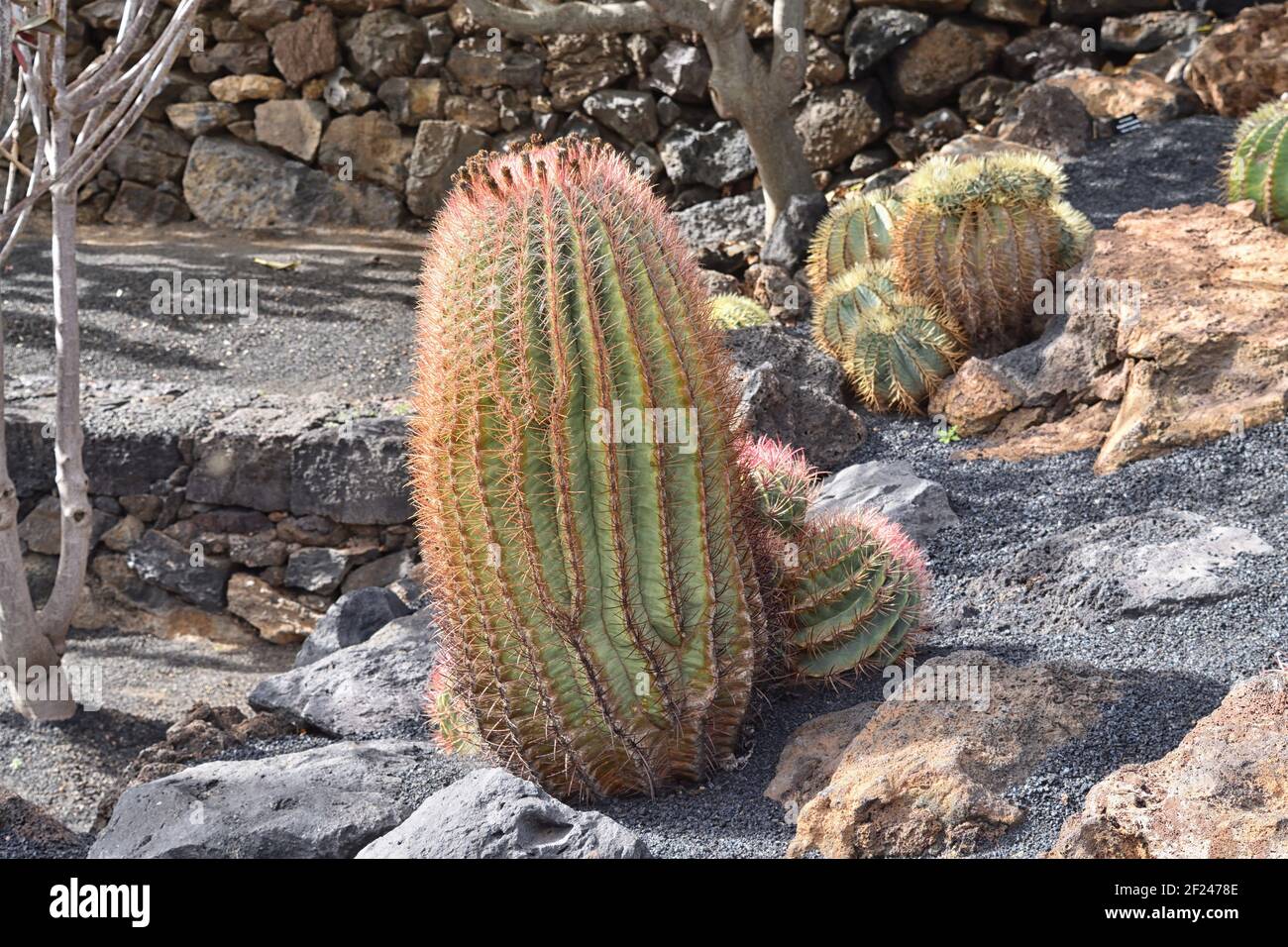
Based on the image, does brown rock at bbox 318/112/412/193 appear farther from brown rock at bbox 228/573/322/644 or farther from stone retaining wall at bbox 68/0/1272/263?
brown rock at bbox 228/573/322/644

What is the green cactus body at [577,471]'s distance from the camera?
2463 millimetres

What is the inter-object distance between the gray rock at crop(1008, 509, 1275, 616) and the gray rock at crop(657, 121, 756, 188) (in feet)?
17.3

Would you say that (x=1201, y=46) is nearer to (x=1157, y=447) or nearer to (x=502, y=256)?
(x=1157, y=447)

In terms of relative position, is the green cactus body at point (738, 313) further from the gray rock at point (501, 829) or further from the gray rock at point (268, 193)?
the gray rock at point (268, 193)

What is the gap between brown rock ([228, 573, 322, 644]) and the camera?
6.43m

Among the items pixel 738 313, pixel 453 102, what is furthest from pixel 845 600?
pixel 453 102

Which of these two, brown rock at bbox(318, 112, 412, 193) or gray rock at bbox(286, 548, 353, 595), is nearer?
gray rock at bbox(286, 548, 353, 595)

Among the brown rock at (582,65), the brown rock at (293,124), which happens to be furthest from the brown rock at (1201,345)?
the brown rock at (293,124)

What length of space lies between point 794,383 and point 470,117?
498cm

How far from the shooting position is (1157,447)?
418cm

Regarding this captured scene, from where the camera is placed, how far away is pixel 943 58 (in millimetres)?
8023

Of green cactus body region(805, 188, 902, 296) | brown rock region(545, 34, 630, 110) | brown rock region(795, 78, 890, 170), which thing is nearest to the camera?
green cactus body region(805, 188, 902, 296)

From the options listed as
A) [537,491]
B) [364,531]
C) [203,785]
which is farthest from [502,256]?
[364,531]

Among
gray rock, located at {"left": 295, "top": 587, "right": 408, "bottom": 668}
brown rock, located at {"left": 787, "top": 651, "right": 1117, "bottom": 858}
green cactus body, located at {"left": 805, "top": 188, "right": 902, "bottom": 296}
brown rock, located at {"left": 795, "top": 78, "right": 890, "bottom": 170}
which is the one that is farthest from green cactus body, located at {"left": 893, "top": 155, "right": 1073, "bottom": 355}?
brown rock, located at {"left": 795, "top": 78, "right": 890, "bottom": 170}
